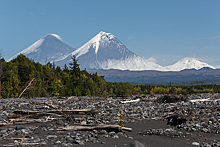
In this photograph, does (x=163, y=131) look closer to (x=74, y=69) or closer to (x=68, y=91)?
(x=68, y=91)

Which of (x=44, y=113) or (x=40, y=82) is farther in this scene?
(x=40, y=82)

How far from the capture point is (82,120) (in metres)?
12.8

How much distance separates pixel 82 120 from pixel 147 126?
349 centimetres

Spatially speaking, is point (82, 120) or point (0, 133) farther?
point (82, 120)

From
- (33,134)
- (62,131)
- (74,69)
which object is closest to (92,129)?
(62,131)

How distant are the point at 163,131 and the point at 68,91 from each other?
65.4 meters

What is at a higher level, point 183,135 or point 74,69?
point 74,69

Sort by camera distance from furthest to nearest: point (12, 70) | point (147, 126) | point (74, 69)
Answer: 1. point (74, 69)
2. point (12, 70)
3. point (147, 126)

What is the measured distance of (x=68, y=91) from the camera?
7356 cm

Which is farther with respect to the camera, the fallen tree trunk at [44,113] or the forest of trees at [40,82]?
the forest of trees at [40,82]

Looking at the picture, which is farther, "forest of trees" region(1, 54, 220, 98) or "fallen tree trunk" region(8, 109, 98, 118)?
"forest of trees" region(1, 54, 220, 98)

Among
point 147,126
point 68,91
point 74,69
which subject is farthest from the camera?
point 74,69

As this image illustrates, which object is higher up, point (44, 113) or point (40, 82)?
point (40, 82)

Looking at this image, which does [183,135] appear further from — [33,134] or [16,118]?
[16,118]
